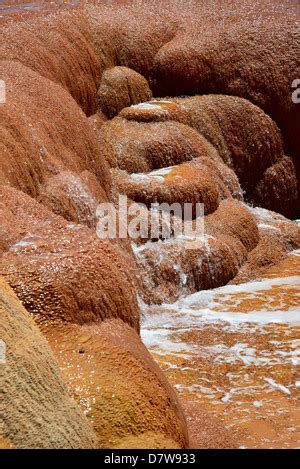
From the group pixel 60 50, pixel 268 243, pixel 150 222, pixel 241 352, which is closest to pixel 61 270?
pixel 241 352

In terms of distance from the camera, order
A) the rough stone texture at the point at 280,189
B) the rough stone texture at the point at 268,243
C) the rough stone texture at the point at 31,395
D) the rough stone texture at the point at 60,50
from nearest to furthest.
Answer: the rough stone texture at the point at 31,395 → the rough stone texture at the point at 268,243 → the rough stone texture at the point at 60,50 → the rough stone texture at the point at 280,189

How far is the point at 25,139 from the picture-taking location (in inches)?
282

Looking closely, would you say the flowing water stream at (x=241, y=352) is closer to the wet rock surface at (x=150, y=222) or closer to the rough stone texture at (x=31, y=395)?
the wet rock surface at (x=150, y=222)

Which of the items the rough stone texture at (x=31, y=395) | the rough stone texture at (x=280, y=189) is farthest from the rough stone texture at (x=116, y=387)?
the rough stone texture at (x=280, y=189)

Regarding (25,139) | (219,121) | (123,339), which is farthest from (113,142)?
(123,339)

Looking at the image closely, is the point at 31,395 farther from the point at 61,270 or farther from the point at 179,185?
the point at 179,185

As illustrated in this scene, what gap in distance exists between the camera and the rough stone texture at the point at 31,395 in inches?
132

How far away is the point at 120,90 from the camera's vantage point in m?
10.7

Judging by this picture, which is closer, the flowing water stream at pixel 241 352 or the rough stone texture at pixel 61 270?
the rough stone texture at pixel 61 270

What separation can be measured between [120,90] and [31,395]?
298 inches

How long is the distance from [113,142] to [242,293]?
2.35 metres

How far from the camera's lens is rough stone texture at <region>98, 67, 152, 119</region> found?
1052 cm

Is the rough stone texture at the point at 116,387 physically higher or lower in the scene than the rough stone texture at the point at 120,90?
lower

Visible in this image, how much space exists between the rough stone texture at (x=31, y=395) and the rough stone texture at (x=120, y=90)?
6.80 meters
